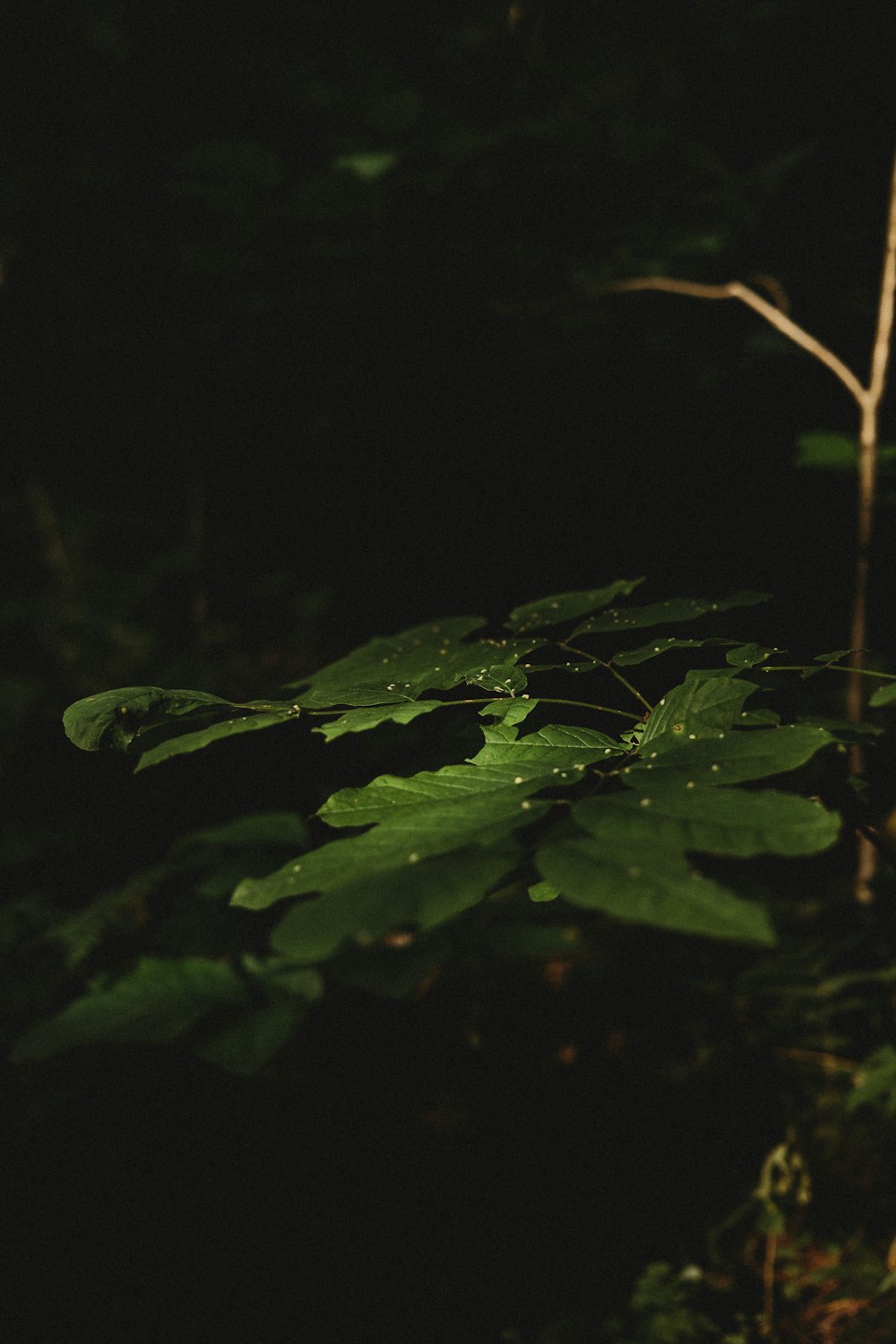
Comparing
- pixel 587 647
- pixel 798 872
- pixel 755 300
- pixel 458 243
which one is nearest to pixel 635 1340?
pixel 587 647

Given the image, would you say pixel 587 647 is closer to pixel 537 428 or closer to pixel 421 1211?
pixel 421 1211

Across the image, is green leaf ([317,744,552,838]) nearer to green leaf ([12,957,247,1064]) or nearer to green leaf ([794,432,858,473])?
green leaf ([12,957,247,1064])

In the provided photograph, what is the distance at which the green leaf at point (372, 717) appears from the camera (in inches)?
37.2

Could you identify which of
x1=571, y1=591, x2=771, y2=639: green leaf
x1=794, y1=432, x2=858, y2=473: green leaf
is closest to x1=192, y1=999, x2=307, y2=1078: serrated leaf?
x1=571, y1=591, x2=771, y2=639: green leaf

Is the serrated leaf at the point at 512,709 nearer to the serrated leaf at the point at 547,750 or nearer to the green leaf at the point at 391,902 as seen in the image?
the serrated leaf at the point at 547,750

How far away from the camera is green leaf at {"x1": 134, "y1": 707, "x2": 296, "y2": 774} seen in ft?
2.91

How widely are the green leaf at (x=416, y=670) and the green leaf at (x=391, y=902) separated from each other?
1.16 feet

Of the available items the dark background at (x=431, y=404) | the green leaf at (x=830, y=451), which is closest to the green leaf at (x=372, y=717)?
the dark background at (x=431, y=404)

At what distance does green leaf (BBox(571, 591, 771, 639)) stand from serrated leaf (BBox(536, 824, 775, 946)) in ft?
1.71

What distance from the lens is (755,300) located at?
2.16m

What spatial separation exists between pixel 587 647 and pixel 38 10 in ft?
13.2

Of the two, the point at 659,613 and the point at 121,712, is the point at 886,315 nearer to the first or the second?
the point at 659,613

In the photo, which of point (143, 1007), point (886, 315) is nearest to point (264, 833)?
point (143, 1007)

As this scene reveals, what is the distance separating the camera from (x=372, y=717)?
0.97 metres
